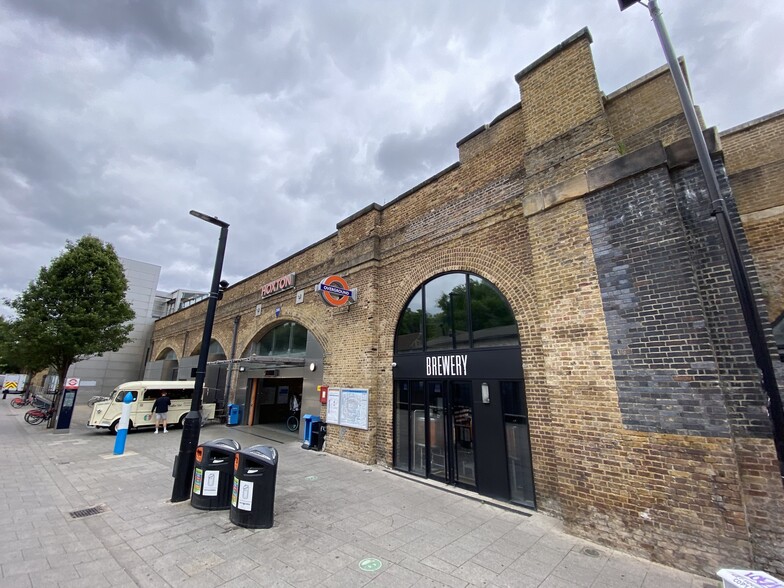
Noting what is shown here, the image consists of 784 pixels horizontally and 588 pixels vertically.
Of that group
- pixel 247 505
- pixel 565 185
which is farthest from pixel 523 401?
pixel 247 505

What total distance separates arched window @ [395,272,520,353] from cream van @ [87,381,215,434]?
11.5m

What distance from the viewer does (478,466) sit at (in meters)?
6.69

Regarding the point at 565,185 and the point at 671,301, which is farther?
the point at 565,185

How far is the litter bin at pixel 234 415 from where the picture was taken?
15320 mm

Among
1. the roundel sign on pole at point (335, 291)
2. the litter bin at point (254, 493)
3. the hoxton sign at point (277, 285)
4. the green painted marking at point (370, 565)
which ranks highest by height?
the hoxton sign at point (277, 285)

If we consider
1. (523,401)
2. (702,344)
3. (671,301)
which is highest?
(671,301)

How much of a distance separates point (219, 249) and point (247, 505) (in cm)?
494

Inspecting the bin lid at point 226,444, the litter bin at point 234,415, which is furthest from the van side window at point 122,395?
the bin lid at point 226,444

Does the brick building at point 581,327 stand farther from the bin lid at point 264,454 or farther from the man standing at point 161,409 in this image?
the man standing at point 161,409

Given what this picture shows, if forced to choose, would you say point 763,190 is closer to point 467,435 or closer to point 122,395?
point 467,435

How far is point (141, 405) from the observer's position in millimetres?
13742

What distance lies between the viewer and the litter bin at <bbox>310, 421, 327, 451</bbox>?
10398 millimetres

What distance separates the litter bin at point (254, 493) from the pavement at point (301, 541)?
141mm

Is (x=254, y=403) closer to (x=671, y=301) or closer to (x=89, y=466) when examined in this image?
(x=89, y=466)
